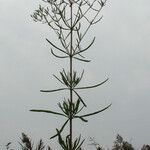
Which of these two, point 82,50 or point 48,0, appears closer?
point 82,50

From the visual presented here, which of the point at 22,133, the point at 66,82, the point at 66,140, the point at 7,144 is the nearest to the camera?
the point at 66,140

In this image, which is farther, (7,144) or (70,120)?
(7,144)

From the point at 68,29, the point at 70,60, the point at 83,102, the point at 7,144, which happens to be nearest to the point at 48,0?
the point at 68,29

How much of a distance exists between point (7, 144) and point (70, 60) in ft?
13.0

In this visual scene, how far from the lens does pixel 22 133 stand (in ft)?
23.5

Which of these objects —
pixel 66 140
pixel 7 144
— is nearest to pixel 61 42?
pixel 66 140

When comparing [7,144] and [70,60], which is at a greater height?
[70,60]

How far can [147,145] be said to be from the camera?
23.8ft

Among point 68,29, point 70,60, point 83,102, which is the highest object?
point 68,29

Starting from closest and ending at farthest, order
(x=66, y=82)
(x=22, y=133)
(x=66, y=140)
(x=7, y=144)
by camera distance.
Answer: (x=66, y=140) → (x=66, y=82) → (x=22, y=133) → (x=7, y=144)

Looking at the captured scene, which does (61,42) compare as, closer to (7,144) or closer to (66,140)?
(66,140)

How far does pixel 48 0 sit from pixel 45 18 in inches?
13.9

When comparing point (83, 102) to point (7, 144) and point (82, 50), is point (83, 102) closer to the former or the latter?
point (82, 50)

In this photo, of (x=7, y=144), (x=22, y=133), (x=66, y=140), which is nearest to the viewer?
(x=66, y=140)
